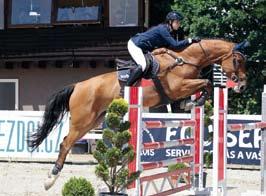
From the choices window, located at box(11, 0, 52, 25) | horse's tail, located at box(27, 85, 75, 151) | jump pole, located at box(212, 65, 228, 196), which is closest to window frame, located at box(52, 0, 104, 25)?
window, located at box(11, 0, 52, 25)

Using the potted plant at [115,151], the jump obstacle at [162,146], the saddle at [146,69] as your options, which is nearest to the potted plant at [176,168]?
the jump obstacle at [162,146]

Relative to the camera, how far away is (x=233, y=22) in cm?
1686

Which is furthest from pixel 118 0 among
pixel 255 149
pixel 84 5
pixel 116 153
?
pixel 116 153

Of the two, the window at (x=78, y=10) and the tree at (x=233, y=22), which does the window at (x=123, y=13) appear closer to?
the window at (x=78, y=10)

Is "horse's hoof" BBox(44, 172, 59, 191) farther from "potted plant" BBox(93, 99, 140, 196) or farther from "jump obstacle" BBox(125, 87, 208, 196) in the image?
"potted plant" BBox(93, 99, 140, 196)

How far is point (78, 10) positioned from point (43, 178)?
8.86m

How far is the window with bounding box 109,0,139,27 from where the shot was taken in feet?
62.7

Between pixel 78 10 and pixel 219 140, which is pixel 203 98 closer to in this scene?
pixel 219 140

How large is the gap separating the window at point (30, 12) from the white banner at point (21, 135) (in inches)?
→ 225

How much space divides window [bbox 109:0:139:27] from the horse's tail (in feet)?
27.9

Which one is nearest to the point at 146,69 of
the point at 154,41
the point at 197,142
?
the point at 154,41

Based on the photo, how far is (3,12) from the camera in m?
20.2

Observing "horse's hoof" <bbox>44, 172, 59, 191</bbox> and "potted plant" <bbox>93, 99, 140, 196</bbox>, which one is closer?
"potted plant" <bbox>93, 99, 140, 196</bbox>

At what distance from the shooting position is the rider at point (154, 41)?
31.9 ft
